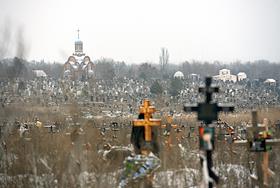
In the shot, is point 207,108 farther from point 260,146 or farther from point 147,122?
point 260,146

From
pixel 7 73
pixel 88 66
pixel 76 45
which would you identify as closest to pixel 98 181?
pixel 7 73

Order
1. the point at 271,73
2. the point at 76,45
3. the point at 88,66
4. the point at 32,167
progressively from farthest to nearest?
the point at 271,73, the point at 76,45, the point at 88,66, the point at 32,167

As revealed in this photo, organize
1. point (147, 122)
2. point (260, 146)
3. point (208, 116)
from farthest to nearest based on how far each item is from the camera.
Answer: point (260, 146) < point (147, 122) < point (208, 116)

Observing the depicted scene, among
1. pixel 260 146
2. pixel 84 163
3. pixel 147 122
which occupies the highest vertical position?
pixel 147 122

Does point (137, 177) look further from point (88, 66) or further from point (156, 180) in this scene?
point (88, 66)

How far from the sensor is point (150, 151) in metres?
10.5

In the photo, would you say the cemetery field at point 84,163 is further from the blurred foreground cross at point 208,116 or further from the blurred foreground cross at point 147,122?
the blurred foreground cross at point 208,116

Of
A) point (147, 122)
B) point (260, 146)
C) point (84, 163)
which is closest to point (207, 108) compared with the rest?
point (147, 122)

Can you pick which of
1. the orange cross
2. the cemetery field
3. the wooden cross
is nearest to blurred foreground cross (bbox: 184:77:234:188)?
the orange cross

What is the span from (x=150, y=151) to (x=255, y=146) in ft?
6.42

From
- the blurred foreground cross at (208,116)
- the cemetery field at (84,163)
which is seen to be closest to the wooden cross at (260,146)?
the cemetery field at (84,163)

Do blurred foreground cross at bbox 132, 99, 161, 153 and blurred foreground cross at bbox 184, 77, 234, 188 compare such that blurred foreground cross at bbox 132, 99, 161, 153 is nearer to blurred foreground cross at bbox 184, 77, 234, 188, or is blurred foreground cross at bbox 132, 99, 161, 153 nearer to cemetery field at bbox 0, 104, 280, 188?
cemetery field at bbox 0, 104, 280, 188

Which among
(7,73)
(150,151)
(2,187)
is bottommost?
(2,187)

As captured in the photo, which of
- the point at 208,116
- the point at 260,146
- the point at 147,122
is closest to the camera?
the point at 208,116
